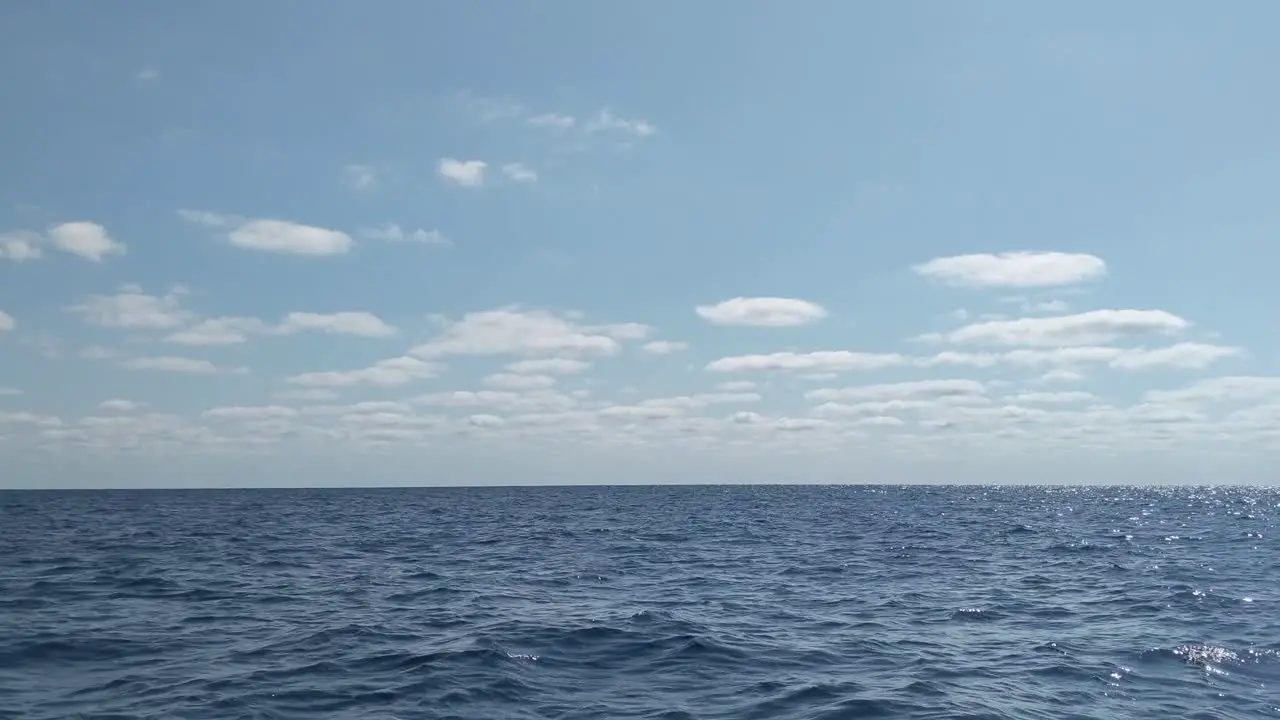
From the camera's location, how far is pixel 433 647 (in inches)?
689

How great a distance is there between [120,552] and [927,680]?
33.5m

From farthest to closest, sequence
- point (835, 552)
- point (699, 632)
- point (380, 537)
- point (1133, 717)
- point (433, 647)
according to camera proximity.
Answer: point (380, 537), point (835, 552), point (699, 632), point (433, 647), point (1133, 717)

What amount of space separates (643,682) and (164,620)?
471 inches

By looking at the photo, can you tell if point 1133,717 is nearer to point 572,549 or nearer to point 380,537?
point 572,549

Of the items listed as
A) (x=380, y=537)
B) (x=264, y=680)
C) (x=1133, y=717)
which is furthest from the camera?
(x=380, y=537)

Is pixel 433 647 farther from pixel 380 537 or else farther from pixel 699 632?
pixel 380 537

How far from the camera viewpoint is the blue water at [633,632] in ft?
45.8

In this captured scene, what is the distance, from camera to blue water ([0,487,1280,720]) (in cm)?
1395

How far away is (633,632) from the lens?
1908cm

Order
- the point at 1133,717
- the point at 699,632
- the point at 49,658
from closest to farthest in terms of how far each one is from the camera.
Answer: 1. the point at 1133,717
2. the point at 49,658
3. the point at 699,632

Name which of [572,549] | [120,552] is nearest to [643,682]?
[572,549]

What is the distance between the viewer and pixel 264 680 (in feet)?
48.1

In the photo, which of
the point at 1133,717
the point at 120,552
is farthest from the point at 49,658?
the point at 120,552

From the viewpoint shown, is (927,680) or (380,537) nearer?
(927,680)
